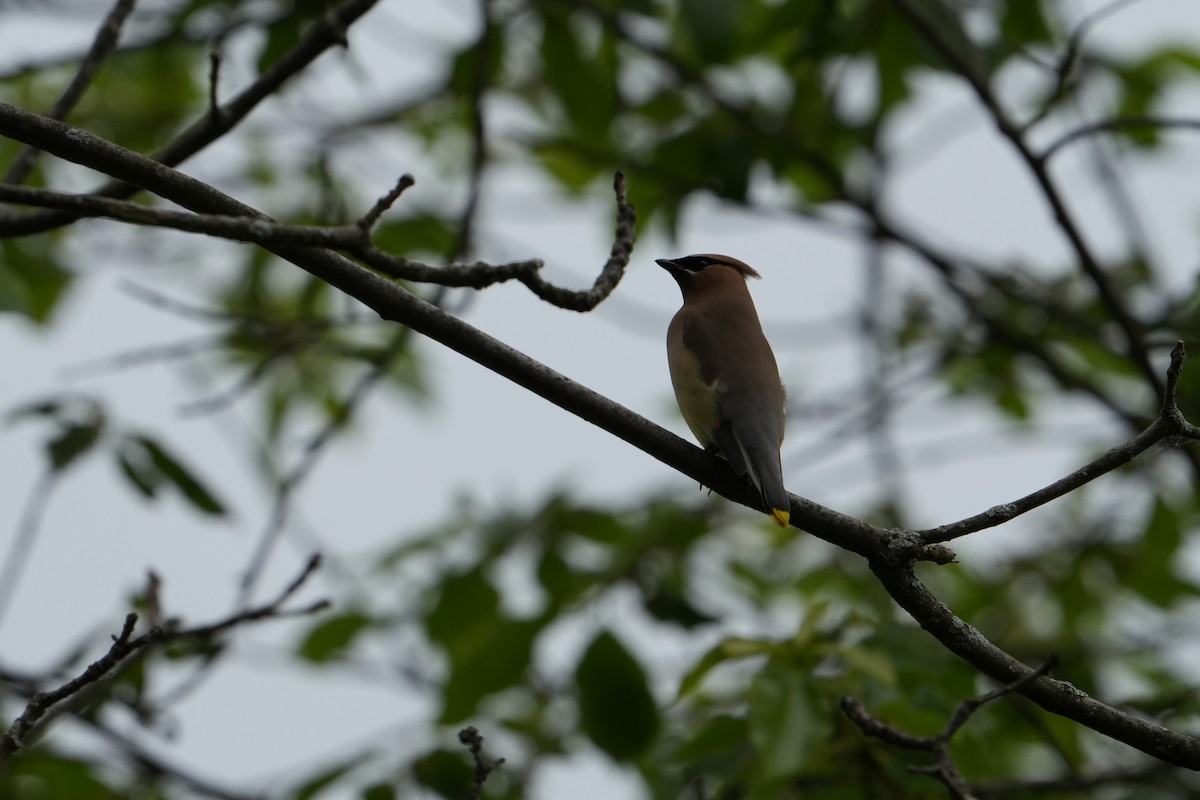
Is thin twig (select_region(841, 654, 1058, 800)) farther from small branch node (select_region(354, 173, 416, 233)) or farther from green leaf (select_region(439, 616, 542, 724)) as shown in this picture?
green leaf (select_region(439, 616, 542, 724))

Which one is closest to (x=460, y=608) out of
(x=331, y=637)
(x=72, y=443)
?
Answer: (x=331, y=637)

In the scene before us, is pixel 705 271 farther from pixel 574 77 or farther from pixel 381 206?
pixel 381 206

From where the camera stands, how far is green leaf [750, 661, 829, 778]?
148 inches

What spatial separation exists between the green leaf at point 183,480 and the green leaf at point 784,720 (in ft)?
6.40

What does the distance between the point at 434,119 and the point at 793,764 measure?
6.39 metres

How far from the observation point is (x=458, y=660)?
5570 mm

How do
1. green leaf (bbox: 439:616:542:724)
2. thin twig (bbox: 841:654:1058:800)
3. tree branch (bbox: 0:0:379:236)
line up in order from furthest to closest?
green leaf (bbox: 439:616:542:724) → tree branch (bbox: 0:0:379:236) → thin twig (bbox: 841:654:1058:800)

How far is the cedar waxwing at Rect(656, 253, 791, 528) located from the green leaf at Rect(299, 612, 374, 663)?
250 centimetres

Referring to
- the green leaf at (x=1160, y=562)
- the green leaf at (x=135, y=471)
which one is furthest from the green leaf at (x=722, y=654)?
the green leaf at (x=1160, y=562)

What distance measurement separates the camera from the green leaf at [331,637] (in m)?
6.73

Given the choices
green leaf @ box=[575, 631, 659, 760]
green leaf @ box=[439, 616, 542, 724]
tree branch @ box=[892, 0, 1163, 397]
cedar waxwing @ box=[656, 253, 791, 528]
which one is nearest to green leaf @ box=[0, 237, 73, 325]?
green leaf @ box=[439, 616, 542, 724]

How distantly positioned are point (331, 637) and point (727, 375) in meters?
3.05

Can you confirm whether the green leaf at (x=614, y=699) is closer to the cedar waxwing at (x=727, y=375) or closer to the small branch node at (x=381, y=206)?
the cedar waxwing at (x=727, y=375)

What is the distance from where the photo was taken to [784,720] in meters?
3.92
